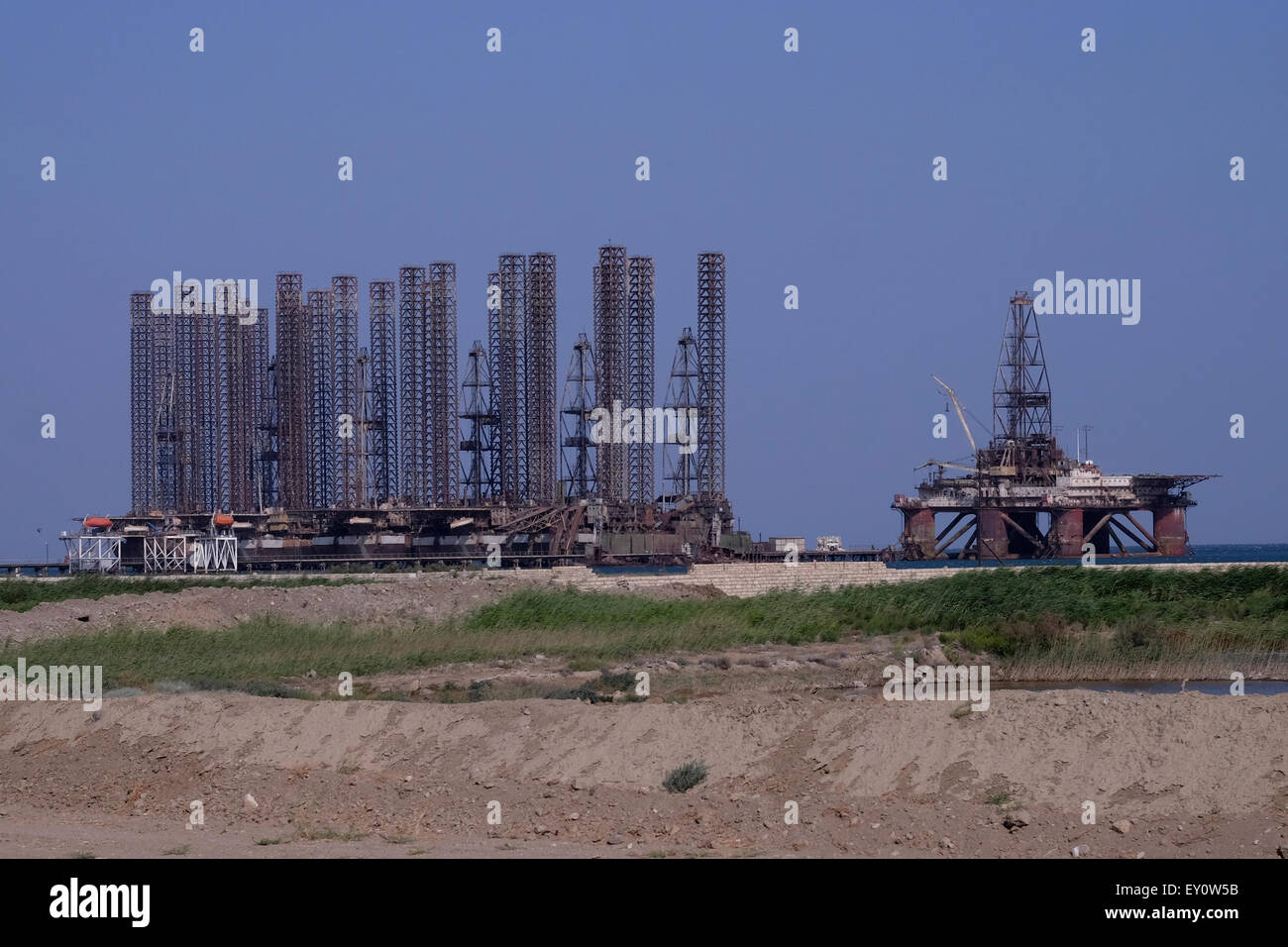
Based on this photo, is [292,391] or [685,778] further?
[292,391]

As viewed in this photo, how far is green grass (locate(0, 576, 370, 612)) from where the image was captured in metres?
41.2

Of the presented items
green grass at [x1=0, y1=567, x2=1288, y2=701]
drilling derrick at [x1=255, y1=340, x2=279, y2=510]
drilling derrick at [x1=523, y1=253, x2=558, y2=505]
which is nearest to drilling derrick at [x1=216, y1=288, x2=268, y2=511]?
drilling derrick at [x1=255, y1=340, x2=279, y2=510]

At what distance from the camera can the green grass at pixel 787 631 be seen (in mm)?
27719

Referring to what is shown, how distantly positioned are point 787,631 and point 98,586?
24562mm

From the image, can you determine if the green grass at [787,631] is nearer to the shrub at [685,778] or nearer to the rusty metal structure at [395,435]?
the shrub at [685,778]

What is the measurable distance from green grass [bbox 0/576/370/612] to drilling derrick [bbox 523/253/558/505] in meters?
36.9

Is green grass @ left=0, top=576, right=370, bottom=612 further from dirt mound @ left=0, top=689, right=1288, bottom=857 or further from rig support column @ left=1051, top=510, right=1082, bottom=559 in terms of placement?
rig support column @ left=1051, top=510, right=1082, bottom=559

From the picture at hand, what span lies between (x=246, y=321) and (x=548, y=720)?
92.2m

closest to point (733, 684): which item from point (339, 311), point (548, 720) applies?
point (548, 720)

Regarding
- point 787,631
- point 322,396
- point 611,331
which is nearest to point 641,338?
point 611,331

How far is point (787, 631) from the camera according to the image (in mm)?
34125

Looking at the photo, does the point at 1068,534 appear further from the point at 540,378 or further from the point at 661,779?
the point at 661,779
